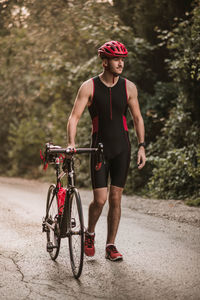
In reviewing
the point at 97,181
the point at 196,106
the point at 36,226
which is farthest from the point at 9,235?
the point at 196,106

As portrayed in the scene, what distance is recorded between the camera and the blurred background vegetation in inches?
413

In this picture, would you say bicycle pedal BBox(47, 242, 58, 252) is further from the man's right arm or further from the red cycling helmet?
the red cycling helmet

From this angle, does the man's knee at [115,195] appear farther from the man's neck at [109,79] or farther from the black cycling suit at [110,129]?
the man's neck at [109,79]

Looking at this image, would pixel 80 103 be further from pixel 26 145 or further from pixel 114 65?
pixel 26 145

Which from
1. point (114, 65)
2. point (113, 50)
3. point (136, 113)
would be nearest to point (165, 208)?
point (136, 113)

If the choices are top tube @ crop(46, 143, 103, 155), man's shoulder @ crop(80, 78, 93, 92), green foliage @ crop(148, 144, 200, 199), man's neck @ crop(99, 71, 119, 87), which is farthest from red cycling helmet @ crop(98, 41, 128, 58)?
green foliage @ crop(148, 144, 200, 199)

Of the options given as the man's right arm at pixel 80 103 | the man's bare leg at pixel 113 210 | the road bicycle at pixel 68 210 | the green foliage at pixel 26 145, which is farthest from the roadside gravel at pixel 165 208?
the green foliage at pixel 26 145

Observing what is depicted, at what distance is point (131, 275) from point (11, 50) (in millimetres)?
16189

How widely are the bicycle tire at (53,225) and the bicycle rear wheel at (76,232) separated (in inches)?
14.0

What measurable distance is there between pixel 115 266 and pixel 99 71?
8532 millimetres

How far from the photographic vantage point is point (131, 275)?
14.7 ft

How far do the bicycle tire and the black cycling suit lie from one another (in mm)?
525

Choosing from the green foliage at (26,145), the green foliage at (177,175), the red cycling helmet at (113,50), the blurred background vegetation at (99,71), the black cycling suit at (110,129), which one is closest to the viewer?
the red cycling helmet at (113,50)

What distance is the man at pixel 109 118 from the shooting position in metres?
4.79
